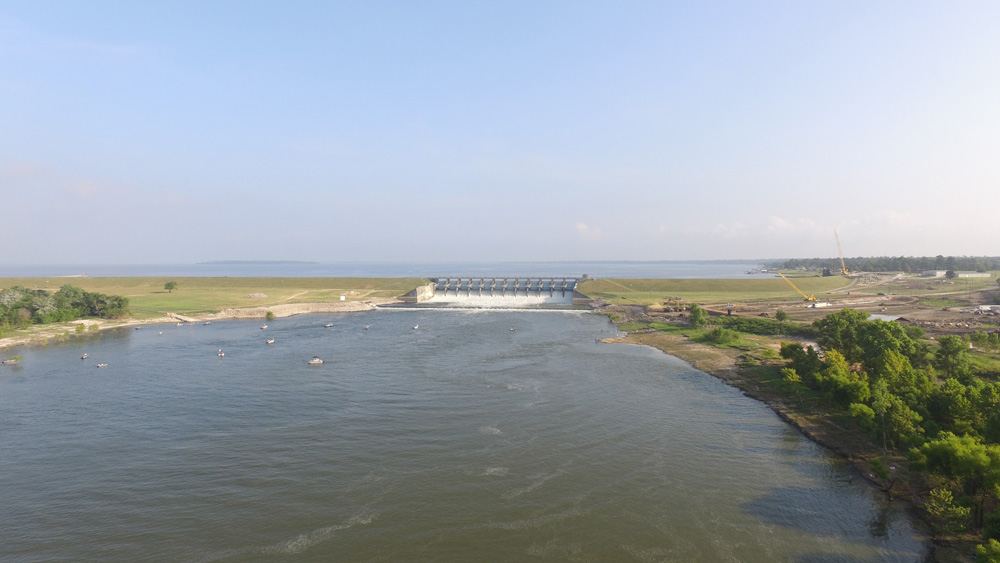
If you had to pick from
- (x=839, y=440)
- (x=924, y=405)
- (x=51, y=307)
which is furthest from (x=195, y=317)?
(x=924, y=405)

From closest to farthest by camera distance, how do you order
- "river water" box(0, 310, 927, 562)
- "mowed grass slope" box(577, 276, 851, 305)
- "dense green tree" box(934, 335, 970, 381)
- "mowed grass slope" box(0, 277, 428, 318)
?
"river water" box(0, 310, 927, 562)
"dense green tree" box(934, 335, 970, 381)
"mowed grass slope" box(0, 277, 428, 318)
"mowed grass slope" box(577, 276, 851, 305)

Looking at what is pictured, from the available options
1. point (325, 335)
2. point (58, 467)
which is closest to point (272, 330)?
point (325, 335)

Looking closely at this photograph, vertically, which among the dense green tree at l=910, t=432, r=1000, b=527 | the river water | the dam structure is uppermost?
the dam structure

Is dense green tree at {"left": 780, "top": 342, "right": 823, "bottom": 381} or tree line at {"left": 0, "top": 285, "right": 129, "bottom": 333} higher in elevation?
tree line at {"left": 0, "top": 285, "right": 129, "bottom": 333}

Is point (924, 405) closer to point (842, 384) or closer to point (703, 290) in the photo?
point (842, 384)

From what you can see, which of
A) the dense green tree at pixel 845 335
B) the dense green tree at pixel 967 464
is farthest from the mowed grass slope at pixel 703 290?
the dense green tree at pixel 967 464

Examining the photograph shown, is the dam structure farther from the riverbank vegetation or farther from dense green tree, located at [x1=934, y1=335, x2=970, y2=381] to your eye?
dense green tree, located at [x1=934, y1=335, x2=970, y2=381]

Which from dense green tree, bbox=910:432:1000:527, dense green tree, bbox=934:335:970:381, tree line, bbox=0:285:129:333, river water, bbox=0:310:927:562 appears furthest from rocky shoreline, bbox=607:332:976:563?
tree line, bbox=0:285:129:333

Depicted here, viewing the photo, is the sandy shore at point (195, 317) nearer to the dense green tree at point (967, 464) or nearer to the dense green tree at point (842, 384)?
the dense green tree at point (842, 384)

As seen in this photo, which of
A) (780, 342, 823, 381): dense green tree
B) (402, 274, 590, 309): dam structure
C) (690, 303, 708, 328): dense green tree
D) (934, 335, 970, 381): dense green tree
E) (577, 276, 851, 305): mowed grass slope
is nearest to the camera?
(934, 335, 970, 381): dense green tree

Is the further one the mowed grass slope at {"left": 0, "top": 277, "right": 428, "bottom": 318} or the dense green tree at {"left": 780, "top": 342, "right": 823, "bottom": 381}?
the mowed grass slope at {"left": 0, "top": 277, "right": 428, "bottom": 318}
